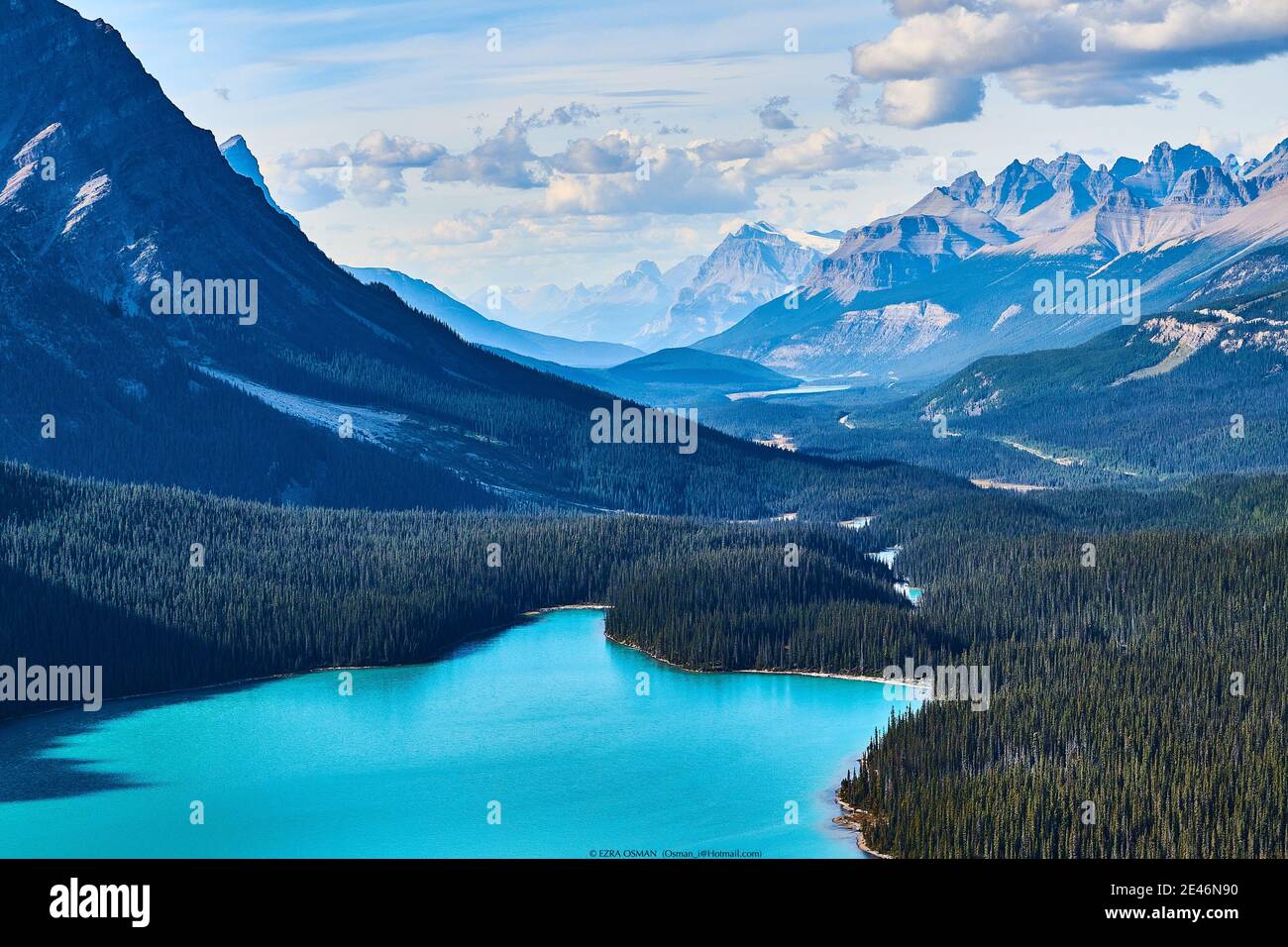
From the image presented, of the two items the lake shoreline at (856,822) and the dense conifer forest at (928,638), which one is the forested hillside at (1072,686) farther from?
the lake shoreline at (856,822)

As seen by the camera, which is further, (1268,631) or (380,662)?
(380,662)

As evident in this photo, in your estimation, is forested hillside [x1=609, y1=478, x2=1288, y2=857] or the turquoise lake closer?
forested hillside [x1=609, y1=478, x2=1288, y2=857]

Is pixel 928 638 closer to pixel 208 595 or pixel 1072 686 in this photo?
pixel 1072 686

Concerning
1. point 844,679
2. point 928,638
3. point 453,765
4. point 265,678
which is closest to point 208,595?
point 265,678

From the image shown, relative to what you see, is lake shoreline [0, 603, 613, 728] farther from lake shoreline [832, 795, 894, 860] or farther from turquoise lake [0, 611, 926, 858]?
lake shoreline [832, 795, 894, 860]

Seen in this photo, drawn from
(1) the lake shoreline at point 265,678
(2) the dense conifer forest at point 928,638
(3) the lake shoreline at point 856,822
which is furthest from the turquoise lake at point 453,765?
(2) the dense conifer forest at point 928,638

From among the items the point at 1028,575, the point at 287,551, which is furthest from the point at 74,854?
the point at 1028,575

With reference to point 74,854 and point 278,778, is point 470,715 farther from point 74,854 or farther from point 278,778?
point 74,854

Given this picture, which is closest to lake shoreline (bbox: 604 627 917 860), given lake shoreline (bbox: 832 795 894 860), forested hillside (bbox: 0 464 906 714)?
lake shoreline (bbox: 832 795 894 860)
